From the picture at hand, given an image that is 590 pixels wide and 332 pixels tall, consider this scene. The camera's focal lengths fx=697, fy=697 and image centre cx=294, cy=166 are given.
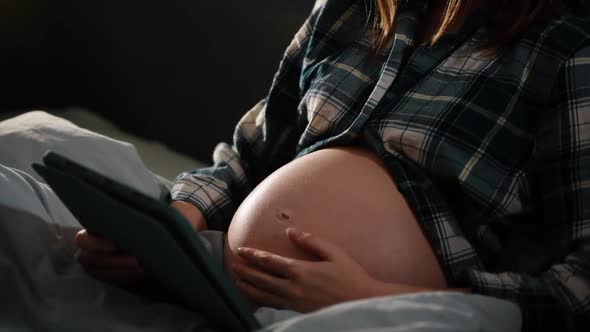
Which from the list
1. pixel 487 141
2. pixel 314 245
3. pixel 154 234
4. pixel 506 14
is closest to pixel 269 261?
pixel 314 245

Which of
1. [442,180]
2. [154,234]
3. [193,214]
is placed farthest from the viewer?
[193,214]

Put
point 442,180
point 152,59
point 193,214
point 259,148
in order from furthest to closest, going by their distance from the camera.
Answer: point 152,59 < point 259,148 < point 193,214 < point 442,180

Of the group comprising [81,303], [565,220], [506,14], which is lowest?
[81,303]

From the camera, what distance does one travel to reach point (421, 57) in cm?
88

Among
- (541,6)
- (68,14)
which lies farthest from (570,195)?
(68,14)

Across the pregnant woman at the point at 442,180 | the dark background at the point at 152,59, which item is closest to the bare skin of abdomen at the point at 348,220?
the pregnant woman at the point at 442,180

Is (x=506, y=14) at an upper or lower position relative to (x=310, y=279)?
upper

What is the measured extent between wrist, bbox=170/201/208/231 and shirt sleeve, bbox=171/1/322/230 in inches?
1.0

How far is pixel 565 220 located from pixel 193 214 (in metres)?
0.47

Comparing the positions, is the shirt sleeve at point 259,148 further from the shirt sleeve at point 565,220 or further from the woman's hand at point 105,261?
the shirt sleeve at point 565,220

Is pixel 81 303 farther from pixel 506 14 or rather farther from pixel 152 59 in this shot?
pixel 152 59

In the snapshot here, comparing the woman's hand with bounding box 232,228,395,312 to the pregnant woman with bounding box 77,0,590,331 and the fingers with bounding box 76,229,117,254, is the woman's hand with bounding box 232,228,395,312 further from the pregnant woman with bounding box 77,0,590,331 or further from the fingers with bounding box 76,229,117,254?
the fingers with bounding box 76,229,117,254

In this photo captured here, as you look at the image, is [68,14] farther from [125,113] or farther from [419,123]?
[419,123]

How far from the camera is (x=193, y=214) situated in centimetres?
95
